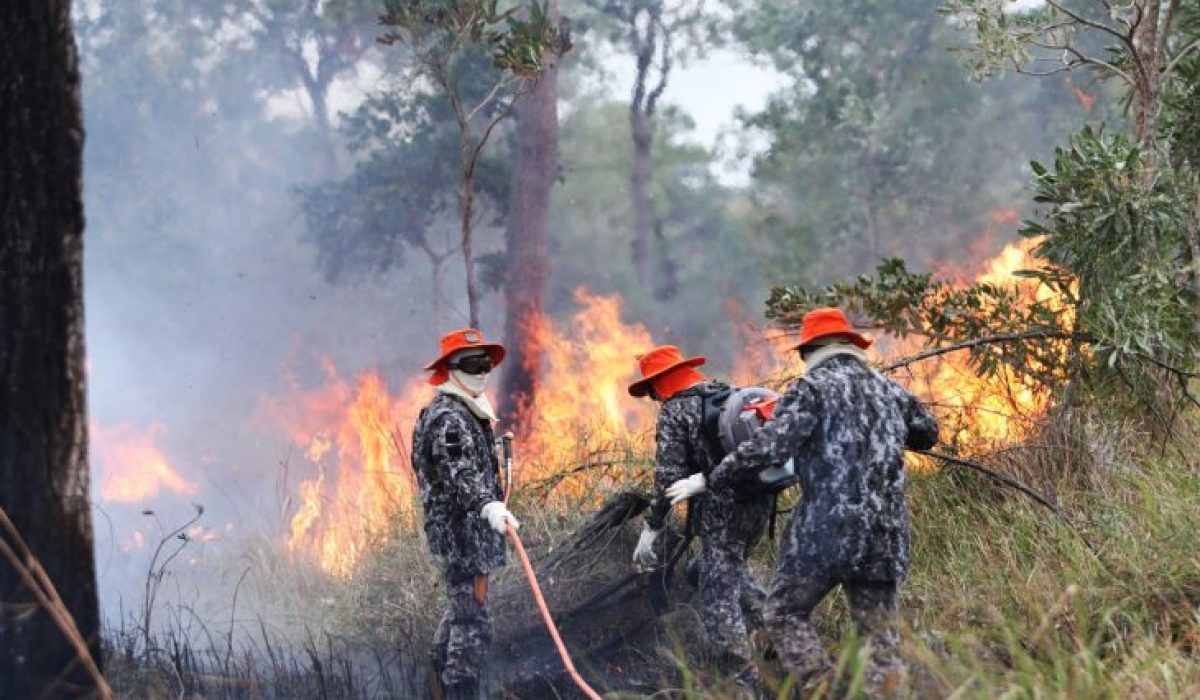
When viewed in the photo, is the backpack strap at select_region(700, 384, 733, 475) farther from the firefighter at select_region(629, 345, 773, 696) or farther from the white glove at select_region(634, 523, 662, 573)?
the white glove at select_region(634, 523, 662, 573)

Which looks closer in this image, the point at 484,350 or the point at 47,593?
the point at 47,593

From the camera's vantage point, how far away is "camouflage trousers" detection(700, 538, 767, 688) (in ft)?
22.1

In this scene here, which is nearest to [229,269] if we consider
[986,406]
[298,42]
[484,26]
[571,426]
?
[298,42]

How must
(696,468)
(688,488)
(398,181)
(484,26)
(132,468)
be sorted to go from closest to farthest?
1. (688,488)
2. (696,468)
3. (484,26)
4. (398,181)
5. (132,468)

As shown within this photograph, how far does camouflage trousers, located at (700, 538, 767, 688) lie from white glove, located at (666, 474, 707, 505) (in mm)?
545

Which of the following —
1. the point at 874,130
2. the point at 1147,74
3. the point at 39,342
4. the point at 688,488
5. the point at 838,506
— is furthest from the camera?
the point at 874,130

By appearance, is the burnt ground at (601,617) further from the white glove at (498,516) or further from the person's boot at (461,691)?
the white glove at (498,516)

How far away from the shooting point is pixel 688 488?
6422 mm

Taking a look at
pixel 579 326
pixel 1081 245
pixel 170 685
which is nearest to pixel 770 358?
pixel 579 326

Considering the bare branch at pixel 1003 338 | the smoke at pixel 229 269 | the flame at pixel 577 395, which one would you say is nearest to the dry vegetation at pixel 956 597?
the bare branch at pixel 1003 338

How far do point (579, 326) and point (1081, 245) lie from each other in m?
18.1

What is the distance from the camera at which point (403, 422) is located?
2100 cm

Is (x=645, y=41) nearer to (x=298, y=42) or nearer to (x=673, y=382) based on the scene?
(x=298, y=42)

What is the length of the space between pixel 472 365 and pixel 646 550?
137 cm
